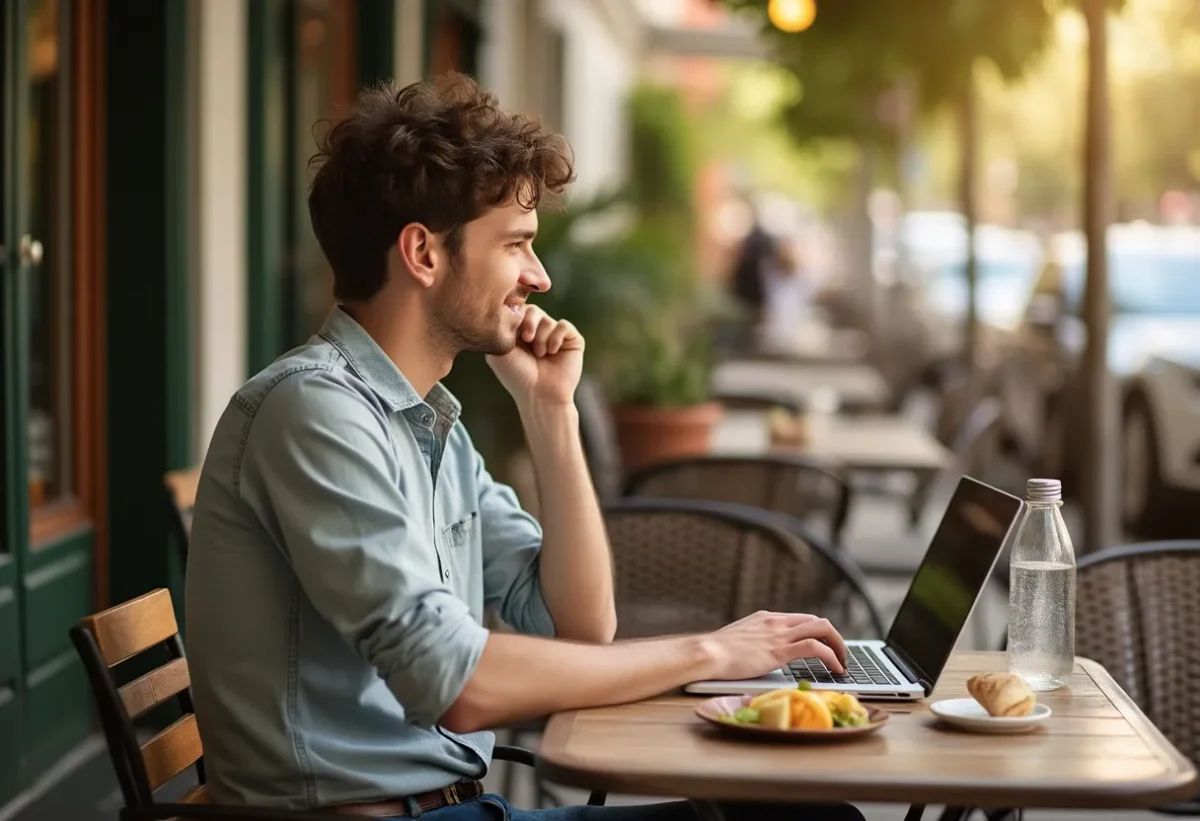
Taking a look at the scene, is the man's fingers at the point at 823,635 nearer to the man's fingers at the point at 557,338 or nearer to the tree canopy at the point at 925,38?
the man's fingers at the point at 557,338

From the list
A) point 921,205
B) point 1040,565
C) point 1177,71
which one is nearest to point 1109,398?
point 1040,565

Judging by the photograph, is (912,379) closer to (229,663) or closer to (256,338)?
(256,338)

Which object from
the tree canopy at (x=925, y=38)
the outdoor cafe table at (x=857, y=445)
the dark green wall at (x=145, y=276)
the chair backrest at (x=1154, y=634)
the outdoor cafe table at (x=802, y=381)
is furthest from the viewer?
the outdoor cafe table at (x=802, y=381)

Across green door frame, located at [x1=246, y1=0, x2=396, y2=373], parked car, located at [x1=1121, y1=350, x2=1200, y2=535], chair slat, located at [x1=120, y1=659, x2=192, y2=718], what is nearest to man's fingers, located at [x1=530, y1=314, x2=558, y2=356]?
chair slat, located at [x1=120, y1=659, x2=192, y2=718]

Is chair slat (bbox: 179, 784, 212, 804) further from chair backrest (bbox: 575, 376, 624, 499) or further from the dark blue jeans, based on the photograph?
chair backrest (bbox: 575, 376, 624, 499)

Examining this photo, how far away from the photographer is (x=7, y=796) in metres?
4.01

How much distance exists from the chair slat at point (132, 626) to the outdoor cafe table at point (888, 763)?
61cm

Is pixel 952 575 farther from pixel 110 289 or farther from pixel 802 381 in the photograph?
pixel 802 381

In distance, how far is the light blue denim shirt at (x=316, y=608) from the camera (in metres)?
2.01

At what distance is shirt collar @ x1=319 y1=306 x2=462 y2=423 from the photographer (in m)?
2.28

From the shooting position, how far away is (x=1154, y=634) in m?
3.07

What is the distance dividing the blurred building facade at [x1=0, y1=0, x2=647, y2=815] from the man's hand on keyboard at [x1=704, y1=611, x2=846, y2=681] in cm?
226

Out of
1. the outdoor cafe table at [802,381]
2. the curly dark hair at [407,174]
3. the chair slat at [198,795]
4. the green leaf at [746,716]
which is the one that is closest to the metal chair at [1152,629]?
the green leaf at [746,716]

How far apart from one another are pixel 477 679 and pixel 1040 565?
0.90 meters
